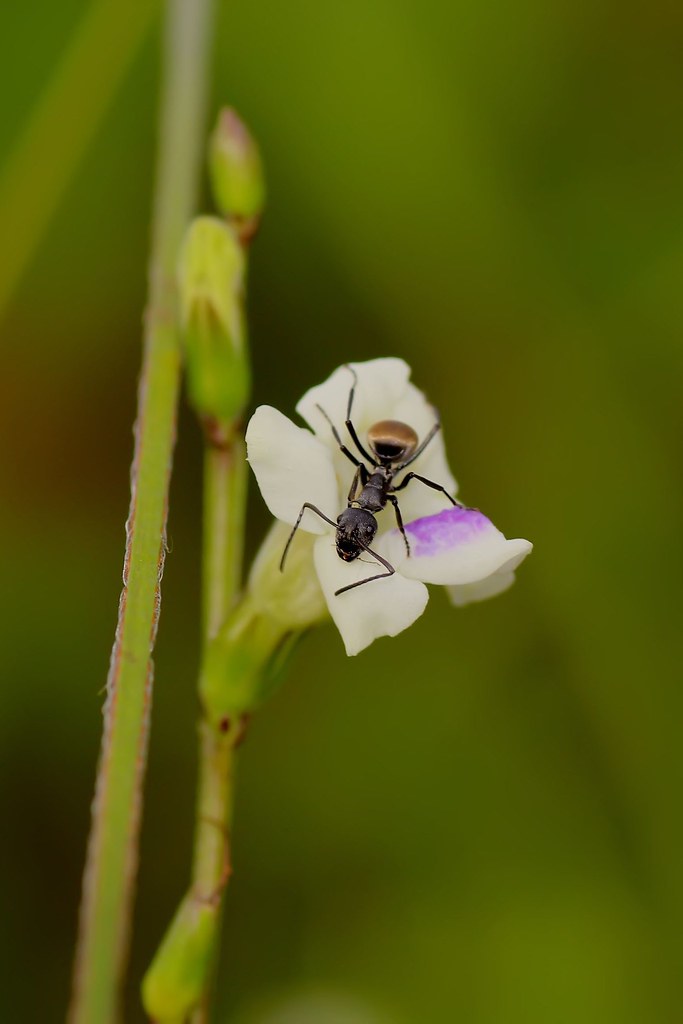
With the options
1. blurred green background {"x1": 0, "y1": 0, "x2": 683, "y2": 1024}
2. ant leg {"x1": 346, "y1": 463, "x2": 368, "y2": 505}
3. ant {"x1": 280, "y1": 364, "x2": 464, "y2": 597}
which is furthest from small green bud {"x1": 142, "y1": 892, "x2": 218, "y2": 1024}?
blurred green background {"x1": 0, "y1": 0, "x2": 683, "y2": 1024}

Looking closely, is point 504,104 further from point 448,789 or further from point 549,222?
point 448,789

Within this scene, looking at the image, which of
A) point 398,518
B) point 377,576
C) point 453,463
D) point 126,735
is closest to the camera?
point 126,735

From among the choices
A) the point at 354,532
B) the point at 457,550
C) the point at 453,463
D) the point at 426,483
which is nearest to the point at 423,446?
the point at 426,483

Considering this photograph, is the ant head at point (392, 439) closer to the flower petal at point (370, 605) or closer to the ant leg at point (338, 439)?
the ant leg at point (338, 439)

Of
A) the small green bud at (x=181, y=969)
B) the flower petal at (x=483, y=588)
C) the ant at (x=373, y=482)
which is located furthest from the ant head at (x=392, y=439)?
the small green bud at (x=181, y=969)

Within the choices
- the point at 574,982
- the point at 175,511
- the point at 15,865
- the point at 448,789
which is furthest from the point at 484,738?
the point at 15,865

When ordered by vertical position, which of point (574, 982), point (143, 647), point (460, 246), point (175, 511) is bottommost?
point (574, 982)

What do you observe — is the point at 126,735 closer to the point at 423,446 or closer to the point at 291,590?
the point at 291,590
